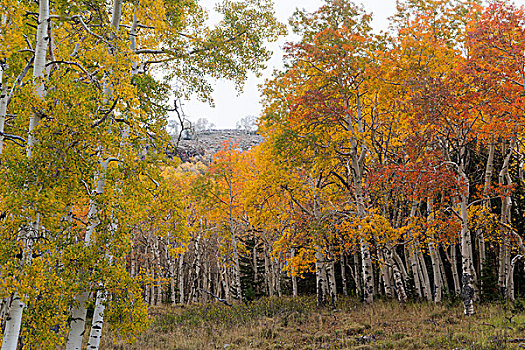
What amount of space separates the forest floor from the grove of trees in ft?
3.18

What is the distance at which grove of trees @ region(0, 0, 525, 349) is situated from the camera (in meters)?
5.53

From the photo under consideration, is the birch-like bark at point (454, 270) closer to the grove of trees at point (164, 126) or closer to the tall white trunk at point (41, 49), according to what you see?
the grove of trees at point (164, 126)

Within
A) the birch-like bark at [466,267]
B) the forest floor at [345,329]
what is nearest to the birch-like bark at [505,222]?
the forest floor at [345,329]

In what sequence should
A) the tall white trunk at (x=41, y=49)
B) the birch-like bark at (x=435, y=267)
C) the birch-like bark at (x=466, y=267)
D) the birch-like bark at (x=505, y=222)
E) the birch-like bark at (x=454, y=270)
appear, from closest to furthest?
the tall white trunk at (x=41, y=49) → the birch-like bark at (x=466, y=267) → the birch-like bark at (x=505, y=222) → the birch-like bark at (x=435, y=267) → the birch-like bark at (x=454, y=270)

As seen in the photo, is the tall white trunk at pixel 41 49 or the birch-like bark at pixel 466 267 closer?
the tall white trunk at pixel 41 49

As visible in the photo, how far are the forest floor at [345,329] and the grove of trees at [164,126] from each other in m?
0.97

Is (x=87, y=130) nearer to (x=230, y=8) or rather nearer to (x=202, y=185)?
Answer: (x=230, y=8)

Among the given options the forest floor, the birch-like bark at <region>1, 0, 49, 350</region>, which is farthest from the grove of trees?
the forest floor

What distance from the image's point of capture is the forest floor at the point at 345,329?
873 cm

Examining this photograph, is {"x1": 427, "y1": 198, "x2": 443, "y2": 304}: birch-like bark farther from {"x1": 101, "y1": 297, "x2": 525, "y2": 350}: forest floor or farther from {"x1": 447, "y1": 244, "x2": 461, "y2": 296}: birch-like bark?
{"x1": 447, "y1": 244, "x2": 461, "y2": 296}: birch-like bark

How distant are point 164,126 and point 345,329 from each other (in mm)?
7665

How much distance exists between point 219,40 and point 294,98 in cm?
516

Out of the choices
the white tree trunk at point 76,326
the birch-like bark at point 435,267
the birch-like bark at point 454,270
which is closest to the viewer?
the white tree trunk at point 76,326

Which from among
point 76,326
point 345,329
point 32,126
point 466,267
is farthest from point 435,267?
point 32,126
